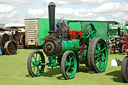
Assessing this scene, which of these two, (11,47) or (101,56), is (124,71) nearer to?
(101,56)

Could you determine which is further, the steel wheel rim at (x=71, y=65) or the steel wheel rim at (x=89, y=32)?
the steel wheel rim at (x=89, y=32)

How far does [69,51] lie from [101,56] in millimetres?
1835

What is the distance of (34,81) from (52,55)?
101 cm

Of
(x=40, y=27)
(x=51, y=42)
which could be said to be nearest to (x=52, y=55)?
(x=51, y=42)

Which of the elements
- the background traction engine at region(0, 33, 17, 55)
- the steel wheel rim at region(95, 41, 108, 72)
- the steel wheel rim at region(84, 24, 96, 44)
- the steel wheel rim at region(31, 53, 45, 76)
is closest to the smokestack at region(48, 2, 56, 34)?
the steel wheel rim at region(31, 53, 45, 76)

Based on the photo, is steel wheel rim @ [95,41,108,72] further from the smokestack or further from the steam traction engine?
the steam traction engine

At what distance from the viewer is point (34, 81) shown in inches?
253

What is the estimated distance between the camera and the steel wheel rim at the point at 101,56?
7.98 metres

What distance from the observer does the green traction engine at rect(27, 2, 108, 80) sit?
6927 millimetres

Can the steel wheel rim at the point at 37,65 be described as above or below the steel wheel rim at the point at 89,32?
below

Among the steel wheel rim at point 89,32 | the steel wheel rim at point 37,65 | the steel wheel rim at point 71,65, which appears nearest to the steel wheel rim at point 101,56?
the steel wheel rim at point 89,32

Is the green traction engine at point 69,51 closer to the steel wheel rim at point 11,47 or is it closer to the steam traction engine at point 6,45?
the steam traction engine at point 6,45

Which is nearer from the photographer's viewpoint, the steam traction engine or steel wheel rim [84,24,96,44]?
steel wheel rim [84,24,96,44]

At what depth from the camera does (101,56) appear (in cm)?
823
